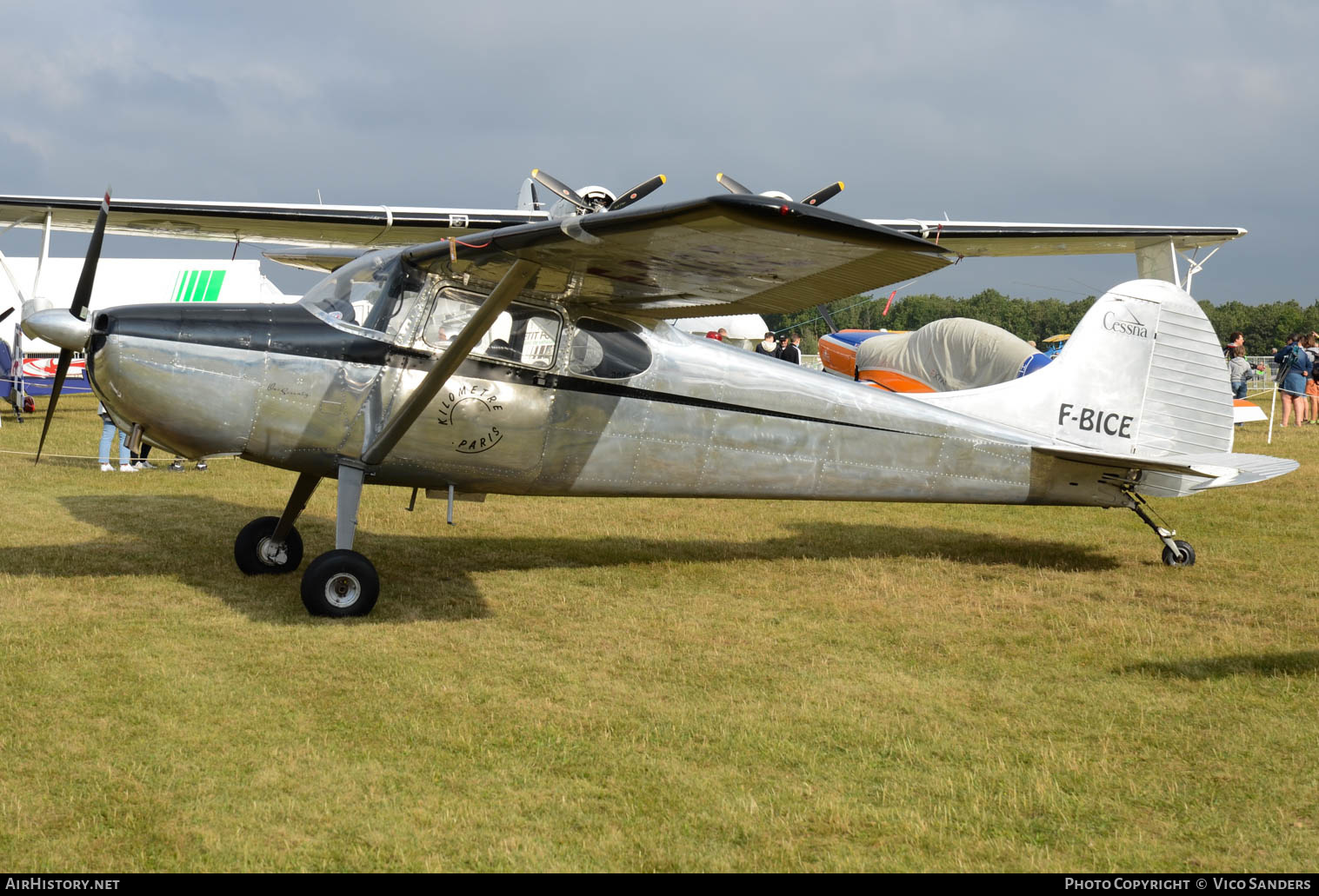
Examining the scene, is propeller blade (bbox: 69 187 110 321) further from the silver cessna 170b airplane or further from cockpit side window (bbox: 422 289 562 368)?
cockpit side window (bbox: 422 289 562 368)

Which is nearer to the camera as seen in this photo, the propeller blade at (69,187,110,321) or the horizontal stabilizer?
the propeller blade at (69,187,110,321)

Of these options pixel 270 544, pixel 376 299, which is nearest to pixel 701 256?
pixel 376 299

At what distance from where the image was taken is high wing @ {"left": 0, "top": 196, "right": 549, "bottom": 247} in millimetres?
16453

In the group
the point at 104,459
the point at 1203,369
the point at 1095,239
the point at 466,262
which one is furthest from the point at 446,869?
the point at 1095,239

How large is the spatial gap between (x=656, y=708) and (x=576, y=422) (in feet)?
9.76

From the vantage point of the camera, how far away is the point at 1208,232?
19328 mm

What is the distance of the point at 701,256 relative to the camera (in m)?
6.15

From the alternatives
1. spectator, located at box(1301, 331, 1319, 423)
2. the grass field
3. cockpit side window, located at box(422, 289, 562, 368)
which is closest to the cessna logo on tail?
the grass field

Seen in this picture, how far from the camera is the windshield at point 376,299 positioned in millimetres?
7180

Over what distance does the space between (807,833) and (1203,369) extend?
289 inches

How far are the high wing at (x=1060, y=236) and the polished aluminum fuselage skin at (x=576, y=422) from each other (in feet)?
35.4

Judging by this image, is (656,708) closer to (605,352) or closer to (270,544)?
(605,352)

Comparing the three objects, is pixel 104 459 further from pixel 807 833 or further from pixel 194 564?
pixel 807 833

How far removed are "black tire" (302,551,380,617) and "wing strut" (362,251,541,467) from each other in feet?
2.40
